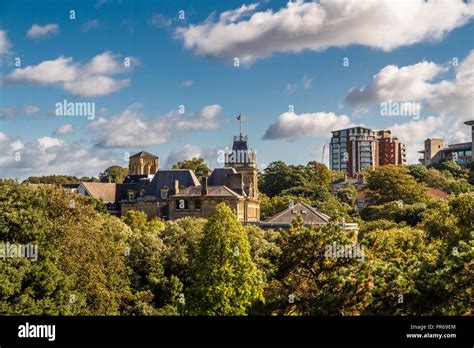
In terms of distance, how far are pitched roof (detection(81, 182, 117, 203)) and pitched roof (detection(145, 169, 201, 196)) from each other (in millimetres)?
5123

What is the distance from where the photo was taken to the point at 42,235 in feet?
66.6

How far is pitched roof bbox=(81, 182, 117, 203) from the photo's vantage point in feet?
192

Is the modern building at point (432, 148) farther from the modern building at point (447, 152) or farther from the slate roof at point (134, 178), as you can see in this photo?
the slate roof at point (134, 178)

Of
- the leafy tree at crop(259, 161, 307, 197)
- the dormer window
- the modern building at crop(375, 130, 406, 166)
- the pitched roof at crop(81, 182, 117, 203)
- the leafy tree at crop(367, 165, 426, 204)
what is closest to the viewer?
the dormer window

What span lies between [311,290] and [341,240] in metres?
1.39

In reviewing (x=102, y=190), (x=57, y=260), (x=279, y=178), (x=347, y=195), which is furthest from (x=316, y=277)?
(x=347, y=195)

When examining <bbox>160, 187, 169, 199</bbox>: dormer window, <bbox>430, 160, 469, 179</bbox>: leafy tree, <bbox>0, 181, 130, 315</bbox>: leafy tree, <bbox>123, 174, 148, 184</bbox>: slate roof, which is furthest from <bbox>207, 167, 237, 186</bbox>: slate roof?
<bbox>430, 160, 469, 179</bbox>: leafy tree

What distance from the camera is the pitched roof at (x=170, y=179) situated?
55.0 metres

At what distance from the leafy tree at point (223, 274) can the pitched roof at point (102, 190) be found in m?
36.0

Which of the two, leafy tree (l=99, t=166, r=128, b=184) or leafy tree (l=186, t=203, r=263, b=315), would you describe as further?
leafy tree (l=99, t=166, r=128, b=184)

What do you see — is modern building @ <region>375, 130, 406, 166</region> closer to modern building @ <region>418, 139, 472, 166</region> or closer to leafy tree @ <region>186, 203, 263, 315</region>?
modern building @ <region>418, 139, 472, 166</region>

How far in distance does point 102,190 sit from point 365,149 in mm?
55979

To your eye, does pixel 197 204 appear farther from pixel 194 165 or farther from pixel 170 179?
pixel 194 165

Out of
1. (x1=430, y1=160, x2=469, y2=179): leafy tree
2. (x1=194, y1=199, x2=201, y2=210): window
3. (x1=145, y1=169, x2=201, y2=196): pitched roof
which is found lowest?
(x1=194, y1=199, x2=201, y2=210): window
